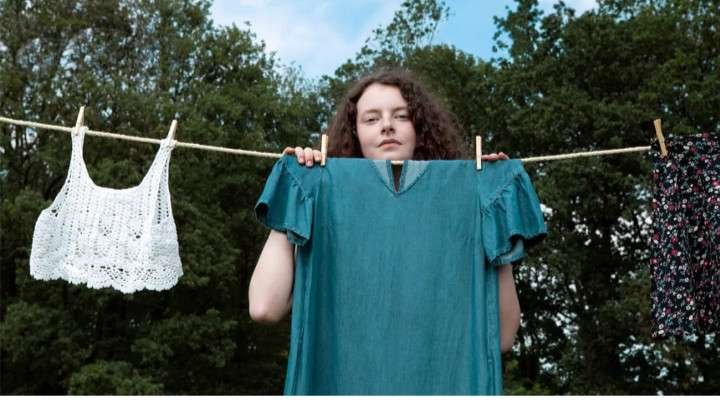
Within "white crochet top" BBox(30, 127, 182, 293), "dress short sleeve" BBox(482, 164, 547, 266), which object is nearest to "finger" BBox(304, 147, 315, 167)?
"dress short sleeve" BBox(482, 164, 547, 266)

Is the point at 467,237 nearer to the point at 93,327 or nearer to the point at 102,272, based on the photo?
the point at 102,272

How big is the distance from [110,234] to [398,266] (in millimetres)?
1248

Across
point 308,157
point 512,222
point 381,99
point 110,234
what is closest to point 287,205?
point 308,157

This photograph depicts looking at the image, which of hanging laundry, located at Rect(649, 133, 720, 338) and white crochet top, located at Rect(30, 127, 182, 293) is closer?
hanging laundry, located at Rect(649, 133, 720, 338)

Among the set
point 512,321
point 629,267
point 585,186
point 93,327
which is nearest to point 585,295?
point 629,267

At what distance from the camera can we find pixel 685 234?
2715mm

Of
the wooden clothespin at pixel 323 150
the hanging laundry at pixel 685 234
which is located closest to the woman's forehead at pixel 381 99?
the wooden clothespin at pixel 323 150

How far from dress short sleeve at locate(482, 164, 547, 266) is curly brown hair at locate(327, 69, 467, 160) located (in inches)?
11.1

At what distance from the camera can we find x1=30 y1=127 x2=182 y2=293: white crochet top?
281 centimetres

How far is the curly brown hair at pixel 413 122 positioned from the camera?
2.28 metres

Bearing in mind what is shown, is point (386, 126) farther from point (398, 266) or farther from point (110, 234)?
point (110, 234)

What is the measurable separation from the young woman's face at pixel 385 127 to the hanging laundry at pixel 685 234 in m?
0.94

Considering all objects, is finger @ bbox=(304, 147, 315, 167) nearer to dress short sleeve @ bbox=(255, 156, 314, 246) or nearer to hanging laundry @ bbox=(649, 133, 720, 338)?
dress short sleeve @ bbox=(255, 156, 314, 246)

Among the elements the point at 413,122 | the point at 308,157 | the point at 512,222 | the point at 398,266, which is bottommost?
the point at 398,266
